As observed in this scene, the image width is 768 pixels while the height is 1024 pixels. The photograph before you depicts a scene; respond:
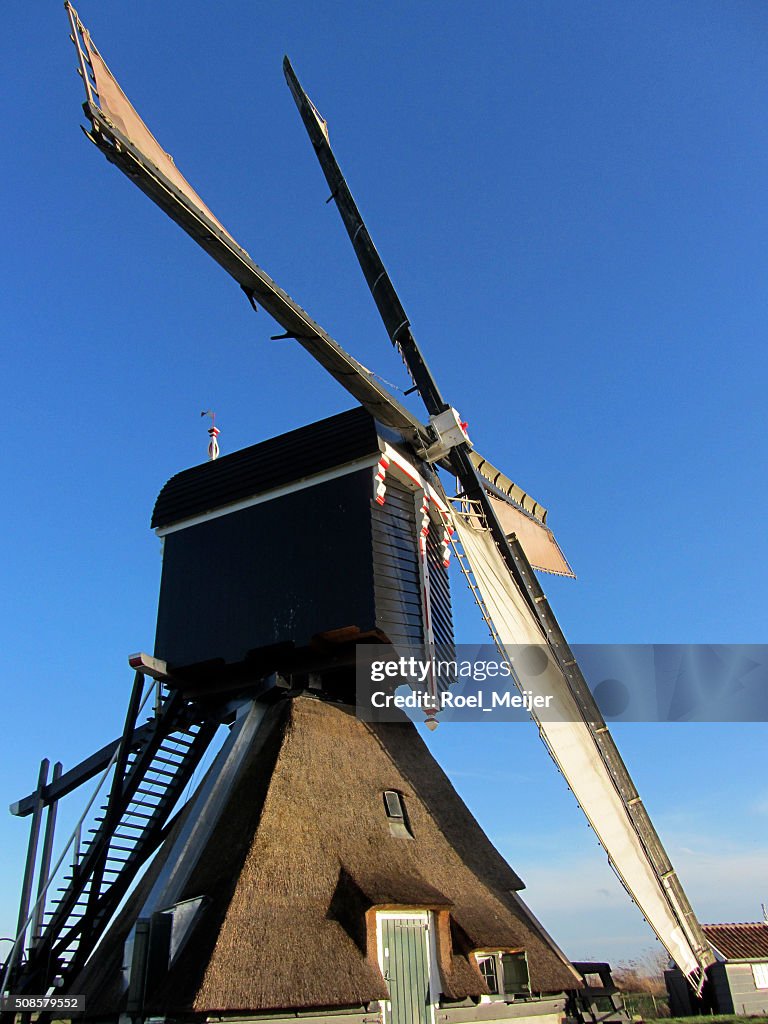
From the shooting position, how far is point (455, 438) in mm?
15180

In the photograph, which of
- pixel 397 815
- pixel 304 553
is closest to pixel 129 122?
pixel 304 553

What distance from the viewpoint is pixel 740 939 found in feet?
67.8

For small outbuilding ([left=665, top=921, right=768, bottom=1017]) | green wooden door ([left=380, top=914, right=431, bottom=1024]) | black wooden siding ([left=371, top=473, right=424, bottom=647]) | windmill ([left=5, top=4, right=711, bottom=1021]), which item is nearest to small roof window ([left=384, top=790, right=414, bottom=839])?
windmill ([left=5, top=4, right=711, bottom=1021])

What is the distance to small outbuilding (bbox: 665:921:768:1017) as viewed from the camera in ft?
62.0

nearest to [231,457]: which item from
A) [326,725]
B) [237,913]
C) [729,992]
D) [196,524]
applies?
[196,524]

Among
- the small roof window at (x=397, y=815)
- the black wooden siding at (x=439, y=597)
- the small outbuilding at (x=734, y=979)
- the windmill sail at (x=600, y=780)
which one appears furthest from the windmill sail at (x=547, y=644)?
the small outbuilding at (x=734, y=979)

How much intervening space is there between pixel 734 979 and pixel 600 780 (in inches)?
418

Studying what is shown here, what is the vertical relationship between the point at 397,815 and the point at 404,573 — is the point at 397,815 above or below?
below

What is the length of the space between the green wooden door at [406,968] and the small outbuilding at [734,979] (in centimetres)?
1076

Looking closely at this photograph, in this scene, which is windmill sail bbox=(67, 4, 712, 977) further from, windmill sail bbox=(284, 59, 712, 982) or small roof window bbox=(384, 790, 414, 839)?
small roof window bbox=(384, 790, 414, 839)

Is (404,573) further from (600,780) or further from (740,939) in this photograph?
(740,939)

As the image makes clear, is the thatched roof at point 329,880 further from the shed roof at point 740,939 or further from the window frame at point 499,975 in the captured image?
the shed roof at point 740,939

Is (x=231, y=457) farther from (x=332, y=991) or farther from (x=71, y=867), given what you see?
(x=332, y=991)

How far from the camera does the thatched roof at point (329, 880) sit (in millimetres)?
9344
